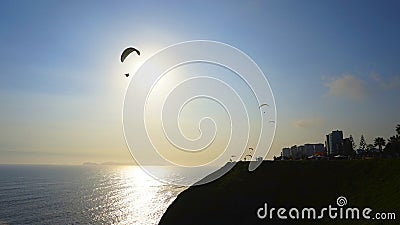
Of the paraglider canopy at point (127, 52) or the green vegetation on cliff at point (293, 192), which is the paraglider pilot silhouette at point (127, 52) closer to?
the paraglider canopy at point (127, 52)

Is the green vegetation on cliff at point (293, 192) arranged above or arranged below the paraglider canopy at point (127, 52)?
below

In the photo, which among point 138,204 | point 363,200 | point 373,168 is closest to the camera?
point 363,200

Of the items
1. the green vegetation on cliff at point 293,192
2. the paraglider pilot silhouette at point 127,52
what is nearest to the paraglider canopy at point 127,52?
the paraglider pilot silhouette at point 127,52

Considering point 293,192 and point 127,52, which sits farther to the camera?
point 293,192

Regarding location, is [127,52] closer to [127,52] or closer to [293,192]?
[127,52]

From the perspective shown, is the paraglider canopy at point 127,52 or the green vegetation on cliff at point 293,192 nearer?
the paraglider canopy at point 127,52

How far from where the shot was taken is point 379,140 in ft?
297

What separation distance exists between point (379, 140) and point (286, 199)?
55.4 metres

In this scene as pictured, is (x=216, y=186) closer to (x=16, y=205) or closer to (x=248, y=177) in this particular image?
(x=248, y=177)

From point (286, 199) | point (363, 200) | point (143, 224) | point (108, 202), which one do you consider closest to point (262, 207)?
point (286, 199)

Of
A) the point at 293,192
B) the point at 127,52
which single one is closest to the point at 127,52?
the point at 127,52

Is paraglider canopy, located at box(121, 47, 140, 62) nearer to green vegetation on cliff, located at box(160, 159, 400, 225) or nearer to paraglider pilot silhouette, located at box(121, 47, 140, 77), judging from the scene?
paraglider pilot silhouette, located at box(121, 47, 140, 77)

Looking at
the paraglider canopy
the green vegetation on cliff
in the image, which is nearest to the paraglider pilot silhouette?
the paraglider canopy

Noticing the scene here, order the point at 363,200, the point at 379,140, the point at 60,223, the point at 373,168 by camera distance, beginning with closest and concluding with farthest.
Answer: the point at 363,200, the point at 373,168, the point at 60,223, the point at 379,140
